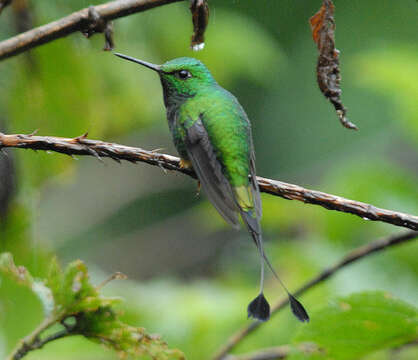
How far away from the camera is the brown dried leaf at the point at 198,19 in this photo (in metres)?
1.63

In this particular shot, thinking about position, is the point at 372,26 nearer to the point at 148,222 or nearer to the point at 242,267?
the point at 148,222

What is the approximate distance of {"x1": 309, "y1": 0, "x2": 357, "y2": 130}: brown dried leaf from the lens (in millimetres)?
1438

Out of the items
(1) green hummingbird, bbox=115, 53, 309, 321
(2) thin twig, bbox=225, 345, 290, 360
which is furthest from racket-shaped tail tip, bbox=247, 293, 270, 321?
(2) thin twig, bbox=225, 345, 290, 360

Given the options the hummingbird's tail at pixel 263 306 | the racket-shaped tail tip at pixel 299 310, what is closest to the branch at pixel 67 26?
the hummingbird's tail at pixel 263 306

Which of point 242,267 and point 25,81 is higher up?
point 25,81

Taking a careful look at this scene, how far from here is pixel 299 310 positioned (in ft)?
4.41

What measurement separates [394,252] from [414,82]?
107 cm

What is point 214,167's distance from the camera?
5.88 ft

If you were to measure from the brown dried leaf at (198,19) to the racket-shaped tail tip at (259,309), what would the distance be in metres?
0.67

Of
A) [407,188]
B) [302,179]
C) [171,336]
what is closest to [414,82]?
[407,188]

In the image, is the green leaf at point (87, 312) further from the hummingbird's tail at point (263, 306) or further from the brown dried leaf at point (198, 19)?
the brown dried leaf at point (198, 19)

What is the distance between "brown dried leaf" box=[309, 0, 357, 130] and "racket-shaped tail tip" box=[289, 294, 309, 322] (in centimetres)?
41

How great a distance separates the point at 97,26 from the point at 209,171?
483 millimetres

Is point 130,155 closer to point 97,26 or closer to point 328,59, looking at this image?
point 97,26
